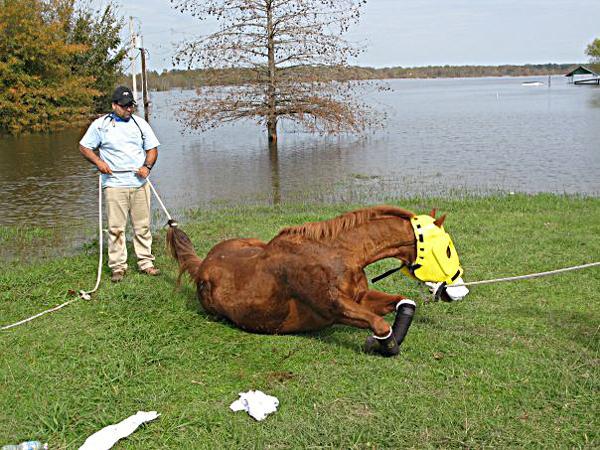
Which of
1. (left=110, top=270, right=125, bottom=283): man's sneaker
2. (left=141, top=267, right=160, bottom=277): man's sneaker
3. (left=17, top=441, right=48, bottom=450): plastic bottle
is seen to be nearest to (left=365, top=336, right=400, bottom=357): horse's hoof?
(left=17, top=441, right=48, bottom=450): plastic bottle

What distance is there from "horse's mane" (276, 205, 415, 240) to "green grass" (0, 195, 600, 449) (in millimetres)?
987

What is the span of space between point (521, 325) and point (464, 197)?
8.07 metres

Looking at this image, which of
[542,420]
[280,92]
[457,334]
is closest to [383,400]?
[542,420]

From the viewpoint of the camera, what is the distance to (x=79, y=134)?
107 ft

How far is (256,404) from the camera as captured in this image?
4316mm

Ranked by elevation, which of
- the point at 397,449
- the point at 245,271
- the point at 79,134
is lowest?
the point at 397,449

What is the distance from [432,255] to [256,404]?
1.74 meters

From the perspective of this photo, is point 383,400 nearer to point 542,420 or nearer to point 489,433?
point 489,433

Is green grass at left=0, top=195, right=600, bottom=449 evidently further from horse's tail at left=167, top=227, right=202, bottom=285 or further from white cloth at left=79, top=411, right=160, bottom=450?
horse's tail at left=167, top=227, right=202, bottom=285

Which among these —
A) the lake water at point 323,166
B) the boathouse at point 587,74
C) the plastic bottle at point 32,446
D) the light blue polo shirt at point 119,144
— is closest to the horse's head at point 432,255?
the plastic bottle at point 32,446

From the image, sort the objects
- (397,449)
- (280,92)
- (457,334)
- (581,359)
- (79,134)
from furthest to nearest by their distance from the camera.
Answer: (79,134) < (280,92) < (457,334) < (581,359) < (397,449)

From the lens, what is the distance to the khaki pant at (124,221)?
7.40 meters

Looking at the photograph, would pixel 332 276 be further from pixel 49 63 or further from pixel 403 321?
pixel 49 63

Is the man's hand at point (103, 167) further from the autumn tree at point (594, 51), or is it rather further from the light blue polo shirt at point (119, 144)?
the autumn tree at point (594, 51)
